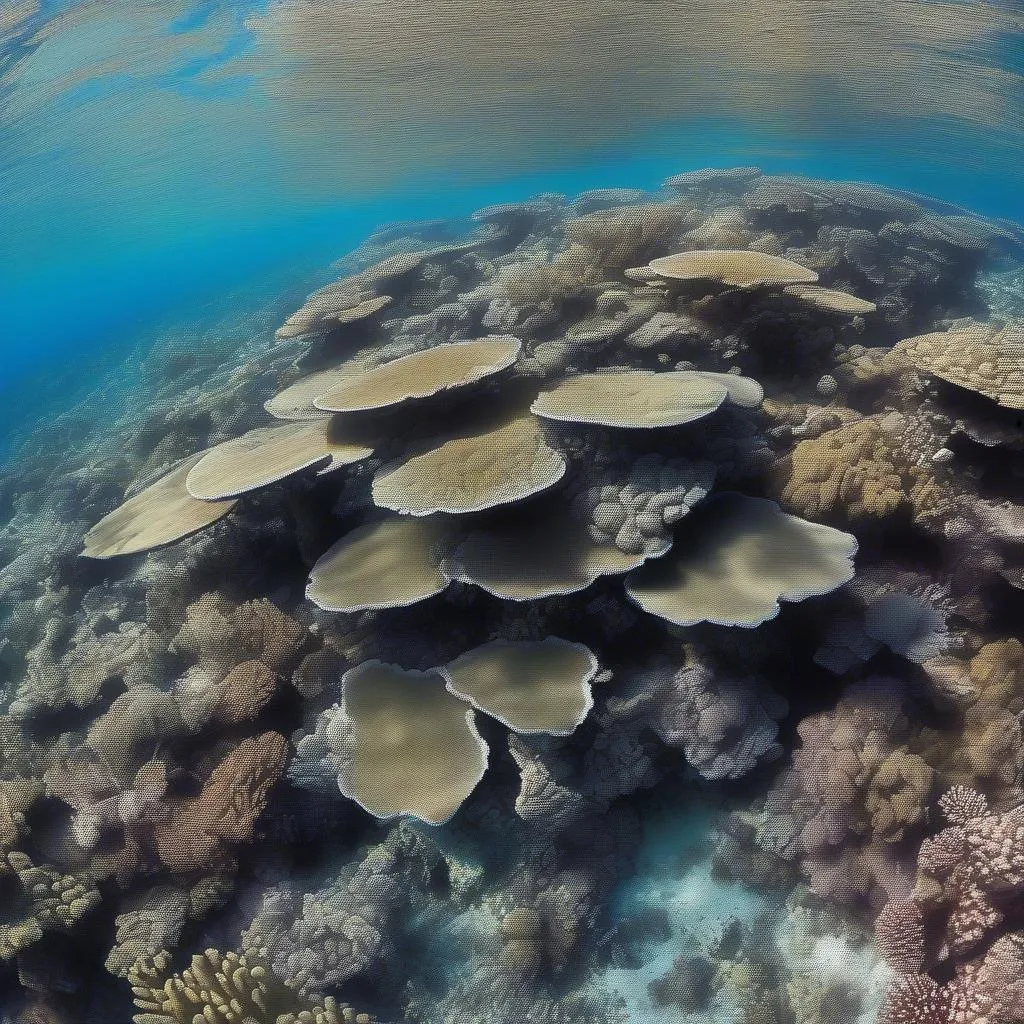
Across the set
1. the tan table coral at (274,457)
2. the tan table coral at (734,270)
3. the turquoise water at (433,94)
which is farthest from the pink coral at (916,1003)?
the turquoise water at (433,94)

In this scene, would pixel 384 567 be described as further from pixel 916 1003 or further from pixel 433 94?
pixel 433 94

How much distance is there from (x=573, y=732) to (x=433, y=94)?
26940 mm

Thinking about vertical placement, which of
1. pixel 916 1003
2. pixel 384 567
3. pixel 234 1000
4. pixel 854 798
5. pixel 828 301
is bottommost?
pixel 916 1003

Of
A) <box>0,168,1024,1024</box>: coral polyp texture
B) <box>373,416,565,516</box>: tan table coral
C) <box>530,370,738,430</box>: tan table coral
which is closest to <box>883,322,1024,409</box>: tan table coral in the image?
<box>0,168,1024,1024</box>: coral polyp texture

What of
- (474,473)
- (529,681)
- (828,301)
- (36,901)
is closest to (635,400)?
(474,473)

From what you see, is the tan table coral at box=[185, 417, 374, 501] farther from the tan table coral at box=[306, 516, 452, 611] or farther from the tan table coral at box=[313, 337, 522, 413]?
the tan table coral at box=[306, 516, 452, 611]

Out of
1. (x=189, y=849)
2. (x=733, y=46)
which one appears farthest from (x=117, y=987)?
(x=733, y=46)

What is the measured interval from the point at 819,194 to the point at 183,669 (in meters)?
11.7

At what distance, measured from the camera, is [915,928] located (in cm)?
275

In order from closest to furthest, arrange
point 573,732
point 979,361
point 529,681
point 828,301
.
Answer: point 573,732, point 529,681, point 979,361, point 828,301

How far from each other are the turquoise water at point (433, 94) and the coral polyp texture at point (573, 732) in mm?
15812

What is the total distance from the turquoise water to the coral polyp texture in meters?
15.8

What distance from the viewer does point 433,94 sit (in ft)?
77.3

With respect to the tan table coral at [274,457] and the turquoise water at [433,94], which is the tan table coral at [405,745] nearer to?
the tan table coral at [274,457]
